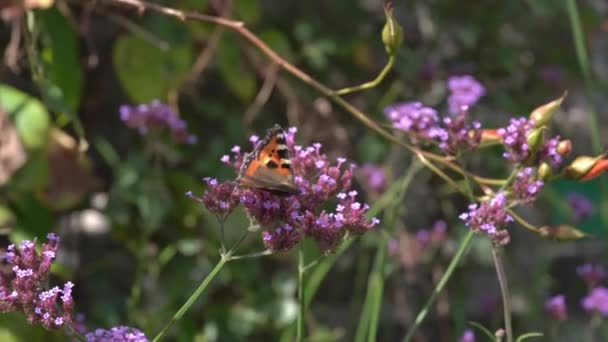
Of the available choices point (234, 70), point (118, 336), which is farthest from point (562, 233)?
point (234, 70)

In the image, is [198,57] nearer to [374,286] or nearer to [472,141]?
[374,286]

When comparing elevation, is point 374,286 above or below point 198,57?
below

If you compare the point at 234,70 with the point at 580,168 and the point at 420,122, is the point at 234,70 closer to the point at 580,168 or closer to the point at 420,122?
the point at 420,122

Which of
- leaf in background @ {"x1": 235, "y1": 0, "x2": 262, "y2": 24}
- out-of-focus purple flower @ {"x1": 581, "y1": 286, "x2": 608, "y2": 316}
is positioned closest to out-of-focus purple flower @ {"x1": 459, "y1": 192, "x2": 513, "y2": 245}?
out-of-focus purple flower @ {"x1": 581, "y1": 286, "x2": 608, "y2": 316}

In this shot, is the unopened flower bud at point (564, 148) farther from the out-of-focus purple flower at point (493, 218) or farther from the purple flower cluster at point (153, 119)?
the purple flower cluster at point (153, 119)

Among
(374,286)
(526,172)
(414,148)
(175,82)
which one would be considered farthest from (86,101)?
(526,172)

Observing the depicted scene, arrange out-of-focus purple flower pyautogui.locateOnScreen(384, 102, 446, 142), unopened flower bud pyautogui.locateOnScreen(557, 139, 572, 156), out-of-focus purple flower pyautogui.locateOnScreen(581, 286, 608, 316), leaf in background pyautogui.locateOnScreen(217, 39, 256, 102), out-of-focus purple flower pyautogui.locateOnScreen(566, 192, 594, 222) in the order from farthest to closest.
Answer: out-of-focus purple flower pyautogui.locateOnScreen(566, 192, 594, 222) < leaf in background pyautogui.locateOnScreen(217, 39, 256, 102) < out-of-focus purple flower pyautogui.locateOnScreen(581, 286, 608, 316) < out-of-focus purple flower pyautogui.locateOnScreen(384, 102, 446, 142) < unopened flower bud pyautogui.locateOnScreen(557, 139, 572, 156)

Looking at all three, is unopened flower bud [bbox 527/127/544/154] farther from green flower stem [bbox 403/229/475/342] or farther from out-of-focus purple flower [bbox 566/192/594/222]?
out-of-focus purple flower [bbox 566/192/594/222]
